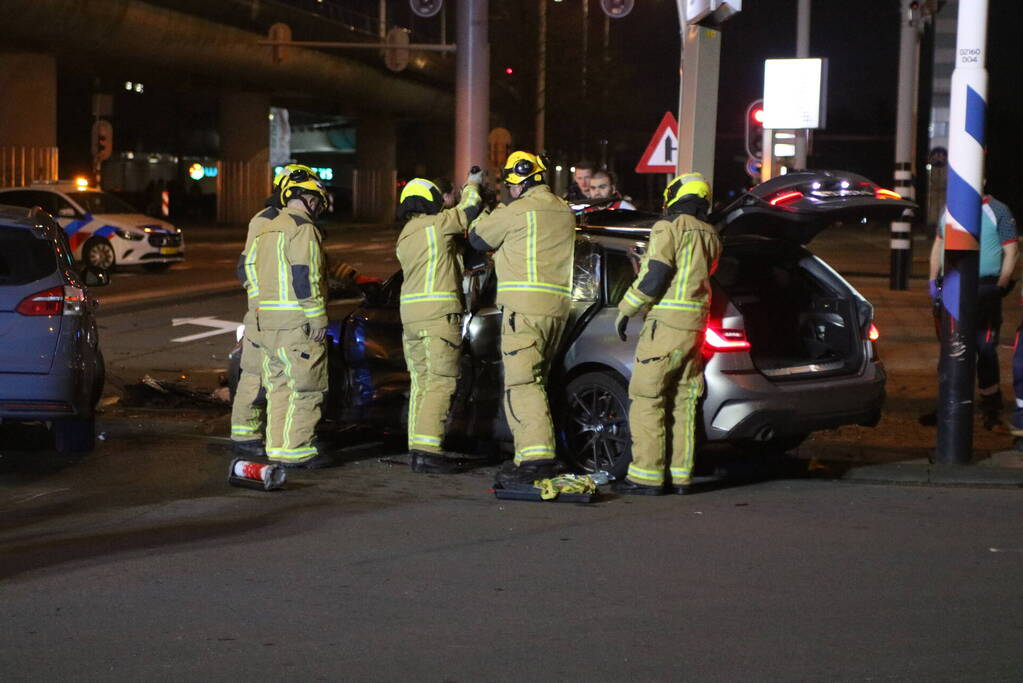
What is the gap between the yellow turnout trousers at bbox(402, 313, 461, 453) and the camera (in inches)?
327

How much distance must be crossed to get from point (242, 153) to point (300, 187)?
44250 millimetres

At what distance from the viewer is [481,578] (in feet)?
20.0

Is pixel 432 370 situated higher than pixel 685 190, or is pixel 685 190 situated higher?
pixel 685 190

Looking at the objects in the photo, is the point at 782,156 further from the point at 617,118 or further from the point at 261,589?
the point at 617,118

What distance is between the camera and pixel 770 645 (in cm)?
517

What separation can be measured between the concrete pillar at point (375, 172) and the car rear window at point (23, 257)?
54811 millimetres

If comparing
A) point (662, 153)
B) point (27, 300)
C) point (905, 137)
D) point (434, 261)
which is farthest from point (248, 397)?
point (905, 137)

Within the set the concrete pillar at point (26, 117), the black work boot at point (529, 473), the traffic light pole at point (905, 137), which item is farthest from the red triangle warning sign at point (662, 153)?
the concrete pillar at point (26, 117)

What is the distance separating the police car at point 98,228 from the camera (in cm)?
2505

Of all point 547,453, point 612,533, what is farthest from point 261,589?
point 547,453

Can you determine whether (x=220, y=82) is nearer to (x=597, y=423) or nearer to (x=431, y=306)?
(x=431, y=306)

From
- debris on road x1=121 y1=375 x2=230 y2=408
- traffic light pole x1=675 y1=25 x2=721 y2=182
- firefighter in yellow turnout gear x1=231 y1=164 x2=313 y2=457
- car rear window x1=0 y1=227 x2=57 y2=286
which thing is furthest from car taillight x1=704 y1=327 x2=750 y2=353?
debris on road x1=121 y1=375 x2=230 y2=408

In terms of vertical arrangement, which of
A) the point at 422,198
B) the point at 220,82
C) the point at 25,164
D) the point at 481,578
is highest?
the point at 220,82

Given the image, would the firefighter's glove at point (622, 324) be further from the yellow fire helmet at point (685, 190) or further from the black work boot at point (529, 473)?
the black work boot at point (529, 473)
